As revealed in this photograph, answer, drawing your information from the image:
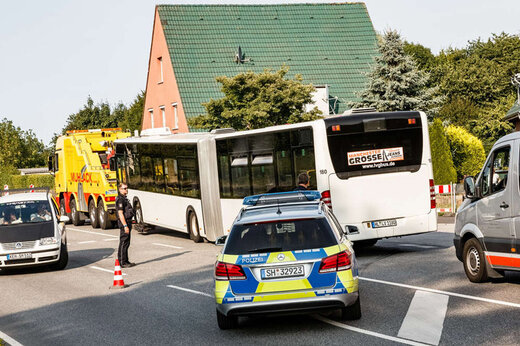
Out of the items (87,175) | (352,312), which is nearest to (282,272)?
(352,312)

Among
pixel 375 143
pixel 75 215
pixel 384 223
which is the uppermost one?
pixel 375 143

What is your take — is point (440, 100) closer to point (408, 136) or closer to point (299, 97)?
point (299, 97)

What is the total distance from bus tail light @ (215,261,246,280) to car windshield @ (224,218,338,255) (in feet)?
0.58

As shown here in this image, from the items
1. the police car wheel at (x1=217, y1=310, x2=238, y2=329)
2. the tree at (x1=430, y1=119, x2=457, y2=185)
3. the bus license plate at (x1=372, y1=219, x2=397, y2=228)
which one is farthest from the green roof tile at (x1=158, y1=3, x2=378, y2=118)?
the police car wheel at (x1=217, y1=310, x2=238, y2=329)

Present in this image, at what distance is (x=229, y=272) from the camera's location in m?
9.11

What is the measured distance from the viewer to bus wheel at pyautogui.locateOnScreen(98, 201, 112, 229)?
3053 centimetres

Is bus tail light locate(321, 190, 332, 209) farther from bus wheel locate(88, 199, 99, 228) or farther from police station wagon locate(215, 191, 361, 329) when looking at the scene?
bus wheel locate(88, 199, 99, 228)

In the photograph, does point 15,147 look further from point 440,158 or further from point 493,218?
point 493,218

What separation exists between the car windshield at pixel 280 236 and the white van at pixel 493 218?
3.08 meters

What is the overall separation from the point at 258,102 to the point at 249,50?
54.1ft

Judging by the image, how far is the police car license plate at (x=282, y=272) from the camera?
9016mm

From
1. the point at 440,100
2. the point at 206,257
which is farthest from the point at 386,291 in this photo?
the point at 440,100

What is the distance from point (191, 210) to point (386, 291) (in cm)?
1197

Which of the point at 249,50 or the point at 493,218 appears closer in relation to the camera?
the point at 493,218
